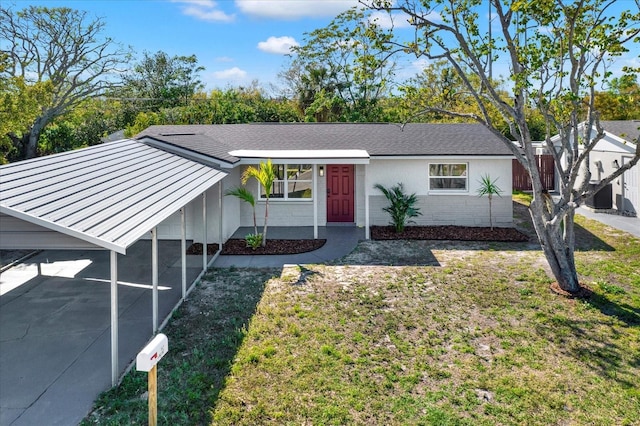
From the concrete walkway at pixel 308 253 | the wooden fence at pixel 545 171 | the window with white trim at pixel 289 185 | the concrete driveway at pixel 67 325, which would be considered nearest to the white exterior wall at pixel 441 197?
the concrete walkway at pixel 308 253

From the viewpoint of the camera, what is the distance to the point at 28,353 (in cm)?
705

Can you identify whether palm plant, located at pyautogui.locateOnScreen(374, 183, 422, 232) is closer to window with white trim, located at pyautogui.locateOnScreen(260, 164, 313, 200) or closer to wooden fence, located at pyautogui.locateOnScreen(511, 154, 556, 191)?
window with white trim, located at pyautogui.locateOnScreen(260, 164, 313, 200)

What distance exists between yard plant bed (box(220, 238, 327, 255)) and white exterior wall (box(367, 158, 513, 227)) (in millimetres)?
3514

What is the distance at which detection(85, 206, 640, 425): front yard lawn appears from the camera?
5.59 meters

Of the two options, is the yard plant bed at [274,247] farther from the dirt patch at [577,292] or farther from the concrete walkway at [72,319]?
the dirt patch at [577,292]

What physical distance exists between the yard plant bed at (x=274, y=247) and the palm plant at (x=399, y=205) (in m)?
2.89

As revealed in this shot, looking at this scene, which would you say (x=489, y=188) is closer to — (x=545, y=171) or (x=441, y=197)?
(x=441, y=197)

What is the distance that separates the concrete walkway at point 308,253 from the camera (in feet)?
40.0

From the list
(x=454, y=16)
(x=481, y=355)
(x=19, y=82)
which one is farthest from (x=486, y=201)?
(x=19, y=82)

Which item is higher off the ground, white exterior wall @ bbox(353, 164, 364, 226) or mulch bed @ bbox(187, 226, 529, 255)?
white exterior wall @ bbox(353, 164, 364, 226)

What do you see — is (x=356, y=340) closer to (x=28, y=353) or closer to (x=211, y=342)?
(x=211, y=342)

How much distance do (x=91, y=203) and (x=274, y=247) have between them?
726 cm

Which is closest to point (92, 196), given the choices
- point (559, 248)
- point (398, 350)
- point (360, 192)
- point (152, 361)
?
point (152, 361)

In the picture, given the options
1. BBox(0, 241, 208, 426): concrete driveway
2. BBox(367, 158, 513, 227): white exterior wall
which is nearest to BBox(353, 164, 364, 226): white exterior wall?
BBox(367, 158, 513, 227): white exterior wall
